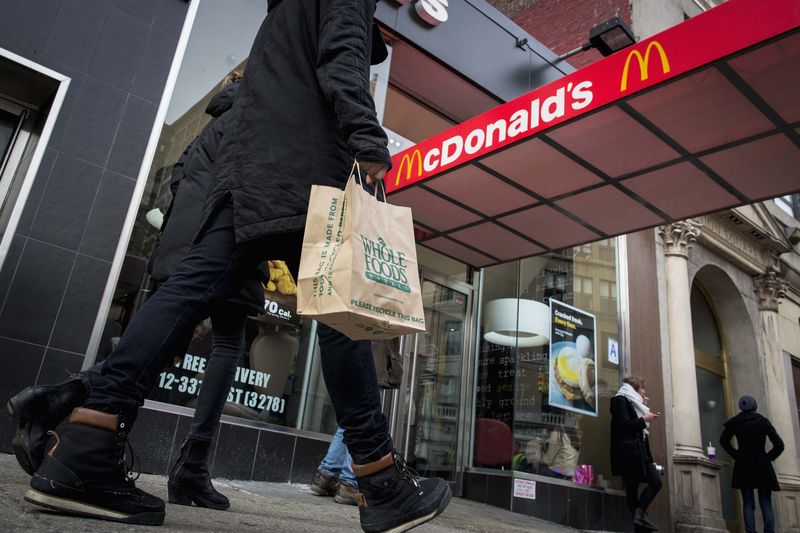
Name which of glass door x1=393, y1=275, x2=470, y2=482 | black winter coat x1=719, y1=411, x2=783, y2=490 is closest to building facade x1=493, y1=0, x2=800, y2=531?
black winter coat x1=719, y1=411, x2=783, y2=490

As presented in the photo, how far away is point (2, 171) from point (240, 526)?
394 centimetres

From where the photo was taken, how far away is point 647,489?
6.85 m

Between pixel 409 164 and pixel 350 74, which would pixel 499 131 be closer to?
pixel 409 164

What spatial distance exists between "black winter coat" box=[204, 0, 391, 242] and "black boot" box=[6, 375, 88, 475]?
31.1 inches

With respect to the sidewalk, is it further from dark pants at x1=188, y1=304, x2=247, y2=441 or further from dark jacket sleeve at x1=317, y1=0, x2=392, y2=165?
dark jacket sleeve at x1=317, y1=0, x2=392, y2=165

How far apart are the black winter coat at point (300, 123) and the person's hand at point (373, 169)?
0.02 m

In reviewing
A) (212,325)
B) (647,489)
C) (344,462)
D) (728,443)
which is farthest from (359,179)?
(728,443)

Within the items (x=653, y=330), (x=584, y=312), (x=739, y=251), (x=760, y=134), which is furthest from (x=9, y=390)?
(x=739, y=251)

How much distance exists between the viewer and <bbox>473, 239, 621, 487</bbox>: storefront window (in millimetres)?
7820

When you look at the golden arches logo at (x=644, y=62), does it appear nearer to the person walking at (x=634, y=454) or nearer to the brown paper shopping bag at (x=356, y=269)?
the brown paper shopping bag at (x=356, y=269)

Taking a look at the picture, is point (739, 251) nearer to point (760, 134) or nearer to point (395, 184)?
point (760, 134)

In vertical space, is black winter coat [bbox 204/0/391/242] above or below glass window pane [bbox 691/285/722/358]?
below

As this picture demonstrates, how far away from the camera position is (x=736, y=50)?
14.0ft

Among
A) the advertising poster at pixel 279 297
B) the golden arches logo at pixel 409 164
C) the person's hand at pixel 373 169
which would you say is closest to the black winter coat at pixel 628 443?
the golden arches logo at pixel 409 164
